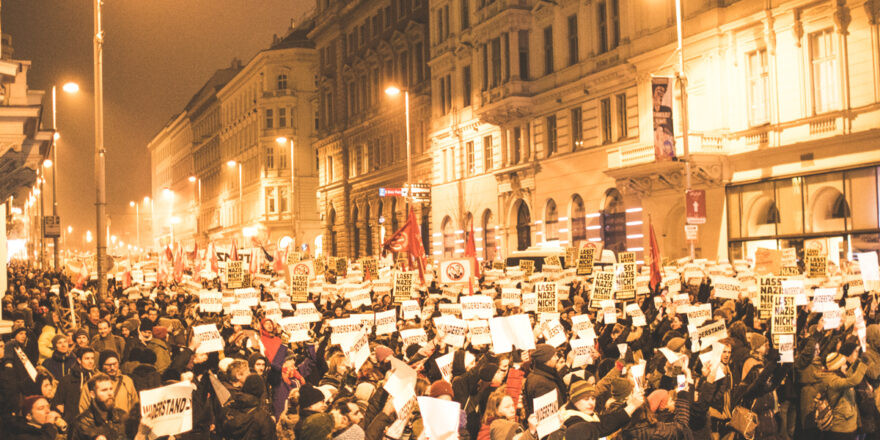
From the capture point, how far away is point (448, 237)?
2098 inches

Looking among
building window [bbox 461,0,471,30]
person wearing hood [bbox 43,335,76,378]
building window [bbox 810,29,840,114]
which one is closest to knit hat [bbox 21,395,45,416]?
person wearing hood [bbox 43,335,76,378]

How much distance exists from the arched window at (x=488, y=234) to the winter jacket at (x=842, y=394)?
127 ft

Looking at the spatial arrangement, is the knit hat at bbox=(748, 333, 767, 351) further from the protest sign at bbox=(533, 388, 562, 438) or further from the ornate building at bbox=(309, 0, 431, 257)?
the ornate building at bbox=(309, 0, 431, 257)

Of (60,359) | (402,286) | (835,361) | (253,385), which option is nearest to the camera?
(253,385)

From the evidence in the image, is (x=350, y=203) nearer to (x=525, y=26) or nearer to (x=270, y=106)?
(x=270, y=106)

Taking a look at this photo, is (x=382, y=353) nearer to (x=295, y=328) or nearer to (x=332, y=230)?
(x=295, y=328)

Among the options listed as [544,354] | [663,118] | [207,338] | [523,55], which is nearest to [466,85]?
[523,55]

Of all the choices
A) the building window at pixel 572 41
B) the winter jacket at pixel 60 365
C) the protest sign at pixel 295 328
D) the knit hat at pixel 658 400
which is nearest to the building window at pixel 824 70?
the building window at pixel 572 41

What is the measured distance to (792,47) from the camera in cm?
3023

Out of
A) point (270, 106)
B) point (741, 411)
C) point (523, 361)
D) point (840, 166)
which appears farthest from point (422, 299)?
point (270, 106)

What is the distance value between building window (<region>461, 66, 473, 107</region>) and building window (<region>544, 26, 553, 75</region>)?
22.1 ft

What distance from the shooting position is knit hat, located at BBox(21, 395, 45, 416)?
8.06 meters

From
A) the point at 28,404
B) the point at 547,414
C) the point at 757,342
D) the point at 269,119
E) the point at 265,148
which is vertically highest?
the point at 269,119

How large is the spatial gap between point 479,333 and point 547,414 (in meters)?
5.10
